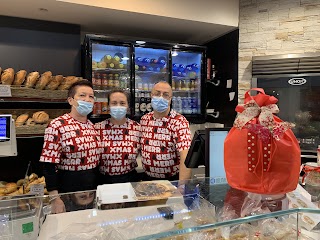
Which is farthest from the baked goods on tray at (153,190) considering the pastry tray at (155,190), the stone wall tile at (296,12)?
the stone wall tile at (296,12)

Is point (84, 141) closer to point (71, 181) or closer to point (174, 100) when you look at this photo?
point (71, 181)

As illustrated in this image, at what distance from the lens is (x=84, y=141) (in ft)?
6.43

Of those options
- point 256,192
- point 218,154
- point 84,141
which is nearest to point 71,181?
point 84,141

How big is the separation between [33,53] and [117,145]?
1.90m

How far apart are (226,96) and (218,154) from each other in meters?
2.48

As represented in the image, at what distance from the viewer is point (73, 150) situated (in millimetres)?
1915

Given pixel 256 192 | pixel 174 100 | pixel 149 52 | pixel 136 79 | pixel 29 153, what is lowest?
pixel 29 153

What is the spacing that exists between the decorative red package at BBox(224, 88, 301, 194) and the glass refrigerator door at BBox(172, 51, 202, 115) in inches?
110

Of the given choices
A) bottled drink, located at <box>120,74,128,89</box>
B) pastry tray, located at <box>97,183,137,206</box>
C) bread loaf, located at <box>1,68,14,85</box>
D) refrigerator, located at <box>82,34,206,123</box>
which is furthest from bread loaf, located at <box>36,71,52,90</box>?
pastry tray, located at <box>97,183,137,206</box>

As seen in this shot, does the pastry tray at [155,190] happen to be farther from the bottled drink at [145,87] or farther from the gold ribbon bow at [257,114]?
the bottled drink at [145,87]

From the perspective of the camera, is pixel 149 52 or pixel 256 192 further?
pixel 149 52

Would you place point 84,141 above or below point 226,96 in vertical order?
below

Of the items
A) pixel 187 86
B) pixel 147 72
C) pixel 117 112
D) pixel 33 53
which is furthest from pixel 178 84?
pixel 33 53

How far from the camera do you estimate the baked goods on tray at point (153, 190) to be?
1.24m
